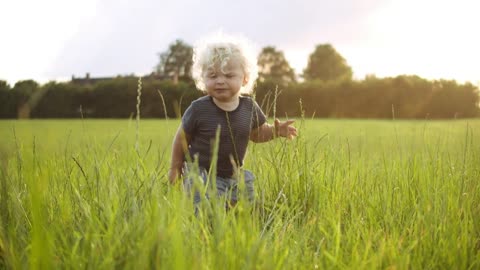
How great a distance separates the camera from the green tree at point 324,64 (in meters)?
60.5

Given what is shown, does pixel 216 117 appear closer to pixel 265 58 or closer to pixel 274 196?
pixel 274 196

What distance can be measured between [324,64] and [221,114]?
59724mm

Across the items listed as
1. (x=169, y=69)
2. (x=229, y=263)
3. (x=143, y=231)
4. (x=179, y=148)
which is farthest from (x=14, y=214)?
(x=169, y=69)

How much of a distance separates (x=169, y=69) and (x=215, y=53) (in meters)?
55.8

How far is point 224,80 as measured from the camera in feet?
8.96

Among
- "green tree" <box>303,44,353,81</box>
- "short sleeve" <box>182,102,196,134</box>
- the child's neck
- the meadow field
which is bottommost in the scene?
the meadow field

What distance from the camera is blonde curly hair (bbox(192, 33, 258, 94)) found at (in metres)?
2.73

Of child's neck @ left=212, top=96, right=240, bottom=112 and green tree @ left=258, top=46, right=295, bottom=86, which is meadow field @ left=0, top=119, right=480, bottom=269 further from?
green tree @ left=258, top=46, right=295, bottom=86

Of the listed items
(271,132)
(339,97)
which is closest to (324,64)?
(339,97)

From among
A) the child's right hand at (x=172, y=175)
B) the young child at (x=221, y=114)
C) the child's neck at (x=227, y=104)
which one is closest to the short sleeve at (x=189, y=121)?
the young child at (x=221, y=114)

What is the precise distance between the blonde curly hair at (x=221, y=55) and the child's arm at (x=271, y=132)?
0.30 m

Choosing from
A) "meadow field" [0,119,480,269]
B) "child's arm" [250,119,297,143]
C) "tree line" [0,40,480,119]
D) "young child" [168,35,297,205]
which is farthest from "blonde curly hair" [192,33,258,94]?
"tree line" [0,40,480,119]

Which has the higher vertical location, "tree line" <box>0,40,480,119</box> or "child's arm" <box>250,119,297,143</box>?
"tree line" <box>0,40,480,119</box>

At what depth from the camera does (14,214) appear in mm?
1715
